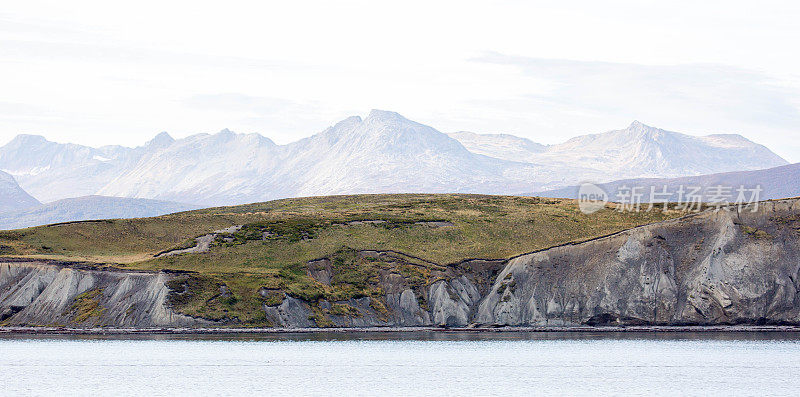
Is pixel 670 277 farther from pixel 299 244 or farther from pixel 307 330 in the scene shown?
pixel 299 244

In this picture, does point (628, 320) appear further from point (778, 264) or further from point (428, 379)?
point (428, 379)

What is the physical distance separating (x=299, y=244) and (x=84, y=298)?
122ft

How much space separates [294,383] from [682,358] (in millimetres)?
43278

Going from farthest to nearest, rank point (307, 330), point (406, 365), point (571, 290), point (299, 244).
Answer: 1. point (299, 244)
2. point (571, 290)
3. point (307, 330)
4. point (406, 365)

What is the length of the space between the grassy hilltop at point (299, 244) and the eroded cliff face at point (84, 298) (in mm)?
3938

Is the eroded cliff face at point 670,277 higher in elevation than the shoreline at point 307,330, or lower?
higher

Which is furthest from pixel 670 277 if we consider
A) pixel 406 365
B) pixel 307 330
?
pixel 406 365

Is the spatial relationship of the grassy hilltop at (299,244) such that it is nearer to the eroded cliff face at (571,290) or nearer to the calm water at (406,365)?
the eroded cliff face at (571,290)

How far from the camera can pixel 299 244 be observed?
558 ft

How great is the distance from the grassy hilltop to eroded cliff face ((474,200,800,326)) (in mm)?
12564

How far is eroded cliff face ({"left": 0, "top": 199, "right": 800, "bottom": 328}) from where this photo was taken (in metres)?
144

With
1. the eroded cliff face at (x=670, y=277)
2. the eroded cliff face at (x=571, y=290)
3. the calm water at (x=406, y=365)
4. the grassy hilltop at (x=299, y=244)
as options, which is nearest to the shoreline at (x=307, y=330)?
the eroded cliff face at (x=571, y=290)

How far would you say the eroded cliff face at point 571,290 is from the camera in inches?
5655

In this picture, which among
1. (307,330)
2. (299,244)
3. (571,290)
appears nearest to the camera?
(307,330)
